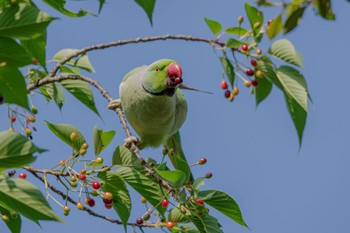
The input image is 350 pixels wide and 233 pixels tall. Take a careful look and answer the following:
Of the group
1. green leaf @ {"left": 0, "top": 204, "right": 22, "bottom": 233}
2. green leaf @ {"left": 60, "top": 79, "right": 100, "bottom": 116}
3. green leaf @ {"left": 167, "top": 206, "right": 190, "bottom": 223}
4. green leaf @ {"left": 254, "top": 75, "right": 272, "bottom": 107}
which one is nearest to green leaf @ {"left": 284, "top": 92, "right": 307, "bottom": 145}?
green leaf @ {"left": 254, "top": 75, "right": 272, "bottom": 107}

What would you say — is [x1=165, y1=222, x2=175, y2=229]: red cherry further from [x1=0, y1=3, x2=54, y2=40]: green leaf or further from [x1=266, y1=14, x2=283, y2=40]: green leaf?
[x1=266, y1=14, x2=283, y2=40]: green leaf

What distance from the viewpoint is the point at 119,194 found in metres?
2.39

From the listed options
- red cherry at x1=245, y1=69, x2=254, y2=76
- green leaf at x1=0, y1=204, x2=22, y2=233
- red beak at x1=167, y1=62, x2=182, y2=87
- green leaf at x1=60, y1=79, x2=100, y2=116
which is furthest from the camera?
red beak at x1=167, y1=62, x2=182, y2=87

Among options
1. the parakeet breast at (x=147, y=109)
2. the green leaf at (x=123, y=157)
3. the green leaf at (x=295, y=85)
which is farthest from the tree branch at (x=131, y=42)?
the parakeet breast at (x=147, y=109)

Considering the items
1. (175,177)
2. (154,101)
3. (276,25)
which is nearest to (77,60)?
(175,177)

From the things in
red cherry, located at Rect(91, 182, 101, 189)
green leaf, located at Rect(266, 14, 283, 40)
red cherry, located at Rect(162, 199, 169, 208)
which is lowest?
red cherry, located at Rect(162, 199, 169, 208)

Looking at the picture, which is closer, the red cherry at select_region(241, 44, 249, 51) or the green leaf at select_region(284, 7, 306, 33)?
the green leaf at select_region(284, 7, 306, 33)

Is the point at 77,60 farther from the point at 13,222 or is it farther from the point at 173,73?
the point at 173,73

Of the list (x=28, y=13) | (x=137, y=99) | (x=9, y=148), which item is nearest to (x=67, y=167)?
(x=9, y=148)

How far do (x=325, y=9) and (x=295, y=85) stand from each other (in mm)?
816

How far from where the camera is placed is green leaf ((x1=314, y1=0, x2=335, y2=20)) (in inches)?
50.5

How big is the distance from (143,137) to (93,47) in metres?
1.77

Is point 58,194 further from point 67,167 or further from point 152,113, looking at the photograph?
point 152,113

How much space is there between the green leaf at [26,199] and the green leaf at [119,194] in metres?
0.57
